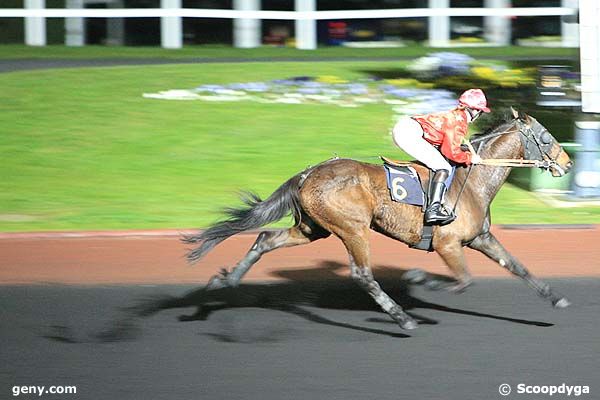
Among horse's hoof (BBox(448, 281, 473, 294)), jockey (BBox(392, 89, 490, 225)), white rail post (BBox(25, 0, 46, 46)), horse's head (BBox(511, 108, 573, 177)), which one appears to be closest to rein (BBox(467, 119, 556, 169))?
horse's head (BBox(511, 108, 573, 177))

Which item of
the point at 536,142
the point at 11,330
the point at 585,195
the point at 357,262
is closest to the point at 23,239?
the point at 11,330

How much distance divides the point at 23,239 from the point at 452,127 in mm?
5322

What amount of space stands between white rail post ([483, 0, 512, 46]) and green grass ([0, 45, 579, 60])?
2.19 ft

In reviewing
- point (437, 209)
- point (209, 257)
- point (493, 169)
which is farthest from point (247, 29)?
point (437, 209)

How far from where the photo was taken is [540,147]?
8273mm

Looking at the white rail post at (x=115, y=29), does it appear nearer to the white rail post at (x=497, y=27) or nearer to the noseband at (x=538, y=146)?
the white rail post at (x=497, y=27)

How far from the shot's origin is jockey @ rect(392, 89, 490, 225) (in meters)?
7.99

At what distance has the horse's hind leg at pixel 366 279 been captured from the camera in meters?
7.85

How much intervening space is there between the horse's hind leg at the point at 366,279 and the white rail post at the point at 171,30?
55.8ft

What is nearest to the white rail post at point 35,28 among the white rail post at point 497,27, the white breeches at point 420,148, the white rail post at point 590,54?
the white rail post at point 497,27

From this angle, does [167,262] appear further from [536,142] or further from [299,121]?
[299,121]

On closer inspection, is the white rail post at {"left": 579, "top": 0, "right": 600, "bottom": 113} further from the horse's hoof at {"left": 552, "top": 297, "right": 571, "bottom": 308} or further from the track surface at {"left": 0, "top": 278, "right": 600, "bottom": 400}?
the horse's hoof at {"left": 552, "top": 297, "right": 571, "bottom": 308}

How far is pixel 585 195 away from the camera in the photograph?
13.2 m

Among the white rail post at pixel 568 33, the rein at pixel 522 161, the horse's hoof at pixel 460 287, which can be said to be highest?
the white rail post at pixel 568 33
